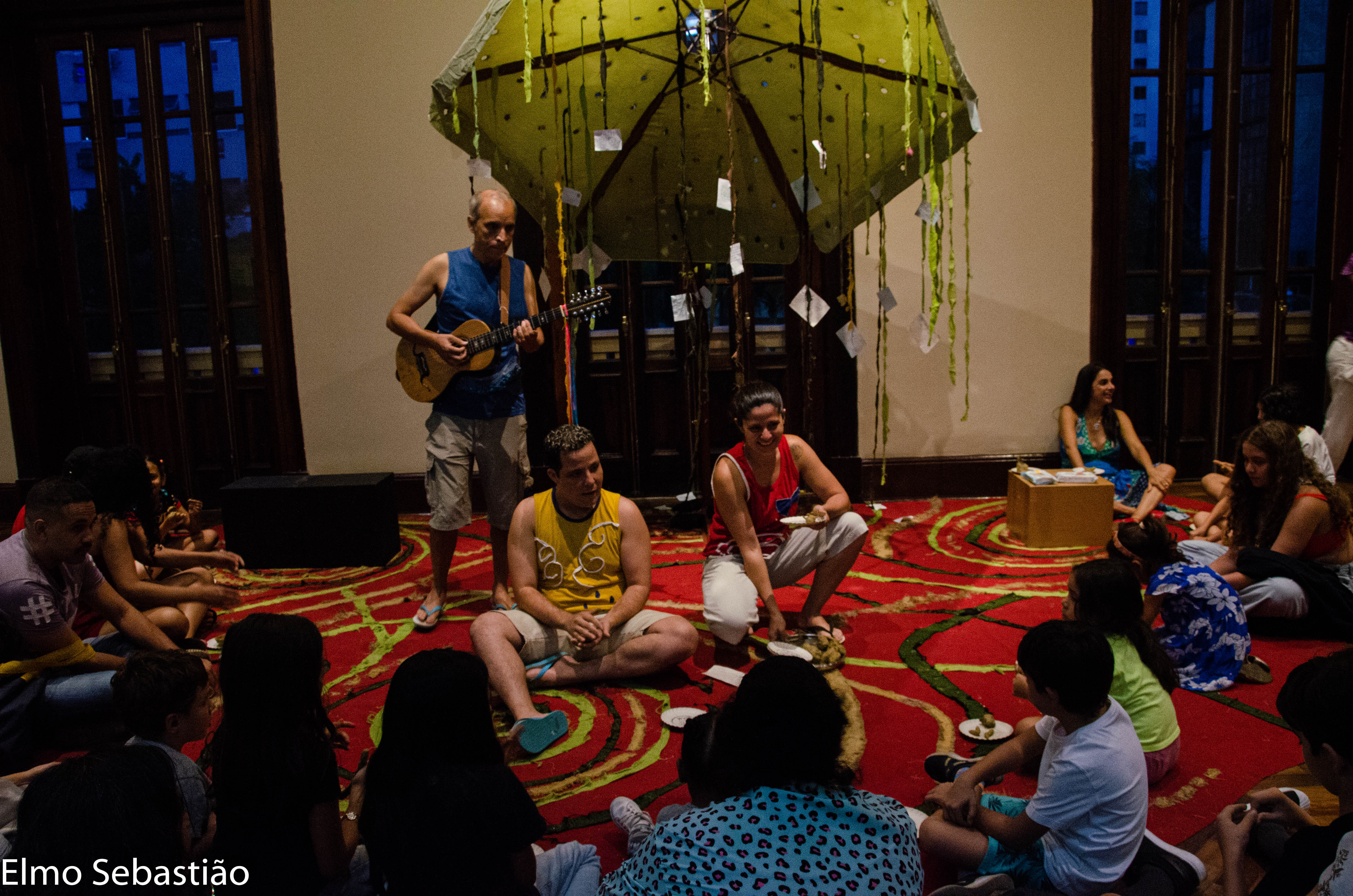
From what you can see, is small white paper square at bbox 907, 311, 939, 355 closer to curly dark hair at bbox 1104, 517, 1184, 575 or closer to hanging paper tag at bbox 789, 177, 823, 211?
hanging paper tag at bbox 789, 177, 823, 211

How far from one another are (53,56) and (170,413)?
2.17 meters

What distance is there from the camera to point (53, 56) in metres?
5.47

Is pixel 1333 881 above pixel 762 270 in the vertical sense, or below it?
below

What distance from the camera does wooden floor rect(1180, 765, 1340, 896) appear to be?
6.29 feet

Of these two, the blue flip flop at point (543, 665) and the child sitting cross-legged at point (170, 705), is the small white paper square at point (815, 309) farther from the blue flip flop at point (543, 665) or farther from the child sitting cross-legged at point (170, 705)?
the child sitting cross-legged at point (170, 705)

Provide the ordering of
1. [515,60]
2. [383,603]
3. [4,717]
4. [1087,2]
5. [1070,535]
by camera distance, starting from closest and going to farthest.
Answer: [4,717] → [515,60] → [383,603] → [1070,535] → [1087,2]

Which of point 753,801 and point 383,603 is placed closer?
point 753,801

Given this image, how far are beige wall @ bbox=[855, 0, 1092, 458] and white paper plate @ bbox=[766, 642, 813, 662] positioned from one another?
2.52 metres

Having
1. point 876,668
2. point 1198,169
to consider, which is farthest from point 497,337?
point 1198,169

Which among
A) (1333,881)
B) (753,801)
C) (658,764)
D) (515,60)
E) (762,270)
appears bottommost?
(658,764)

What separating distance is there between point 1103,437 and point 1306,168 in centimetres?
211

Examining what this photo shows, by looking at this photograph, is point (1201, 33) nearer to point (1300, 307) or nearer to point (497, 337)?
point (1300, 307)

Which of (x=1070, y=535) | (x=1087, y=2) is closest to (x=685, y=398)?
(x=1070, y=535)

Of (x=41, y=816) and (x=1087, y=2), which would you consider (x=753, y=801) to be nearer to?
(x=41, y=816)
